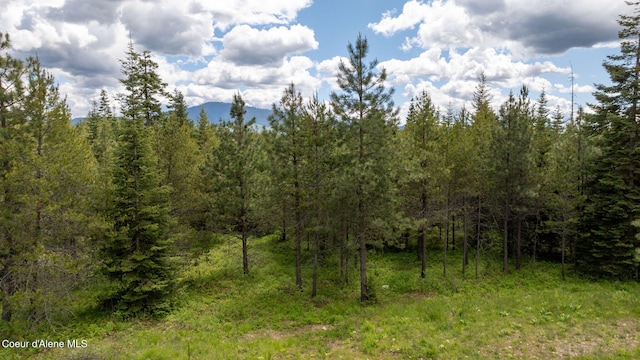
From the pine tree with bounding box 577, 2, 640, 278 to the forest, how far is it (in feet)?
0.32

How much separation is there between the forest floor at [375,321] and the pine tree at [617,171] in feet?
6.44

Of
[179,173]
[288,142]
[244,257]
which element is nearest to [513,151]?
[288,142]

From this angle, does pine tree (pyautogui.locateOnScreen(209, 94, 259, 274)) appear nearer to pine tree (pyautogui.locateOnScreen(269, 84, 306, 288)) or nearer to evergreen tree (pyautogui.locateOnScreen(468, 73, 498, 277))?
pine tree (pyautogui.locateOnScreen(269, 84, 306, 288))

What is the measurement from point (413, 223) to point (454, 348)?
7.12m

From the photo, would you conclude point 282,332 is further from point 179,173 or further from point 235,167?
point 179,173

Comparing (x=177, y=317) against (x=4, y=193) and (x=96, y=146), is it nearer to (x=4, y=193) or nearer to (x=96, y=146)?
(x=4, y=193)

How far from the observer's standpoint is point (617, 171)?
70.7 ft

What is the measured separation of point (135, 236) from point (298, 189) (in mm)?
8105

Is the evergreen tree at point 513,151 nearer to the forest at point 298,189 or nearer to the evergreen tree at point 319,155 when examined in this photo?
the forest at point 298,189

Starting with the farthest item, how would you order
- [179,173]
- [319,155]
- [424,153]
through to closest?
[179,173], [424,153], [319,155]

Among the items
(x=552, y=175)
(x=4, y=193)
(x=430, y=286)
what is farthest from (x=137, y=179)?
(x=552, y=175)

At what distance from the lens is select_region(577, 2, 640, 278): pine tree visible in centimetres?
2039

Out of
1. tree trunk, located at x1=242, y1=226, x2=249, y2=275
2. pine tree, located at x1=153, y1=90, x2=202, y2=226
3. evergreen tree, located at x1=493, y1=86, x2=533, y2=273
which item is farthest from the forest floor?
evergreen tree, located at x1=493, y1=86, x2=533, y2=273

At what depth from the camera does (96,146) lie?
32.6 metres
